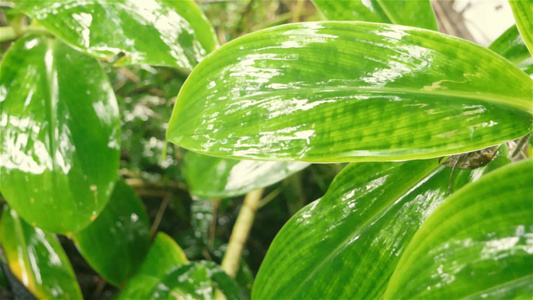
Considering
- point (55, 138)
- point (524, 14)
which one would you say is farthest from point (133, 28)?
point (524, 14)

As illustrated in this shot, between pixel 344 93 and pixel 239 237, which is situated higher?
pixel 344 93

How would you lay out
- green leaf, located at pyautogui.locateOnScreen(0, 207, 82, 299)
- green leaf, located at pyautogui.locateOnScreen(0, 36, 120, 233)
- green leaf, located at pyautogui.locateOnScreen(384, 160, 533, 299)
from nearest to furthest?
green leaf, located at pyautogui.locateOnScreen(384, 160, 533, 299) → green leaf, located at pyautogui.locateOnScreen(0, 36, 120, 233) → green leaf, located at pyautogui.locateOnScreen(0, 207, 82, 299)

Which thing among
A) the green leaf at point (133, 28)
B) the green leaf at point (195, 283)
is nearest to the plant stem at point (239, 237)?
the green leaf at point (195, 283)

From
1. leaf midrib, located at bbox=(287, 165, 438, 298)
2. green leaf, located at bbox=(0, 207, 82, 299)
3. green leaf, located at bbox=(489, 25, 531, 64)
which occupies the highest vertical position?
green leaf, located at bbox=(489, 25, 531, 64)

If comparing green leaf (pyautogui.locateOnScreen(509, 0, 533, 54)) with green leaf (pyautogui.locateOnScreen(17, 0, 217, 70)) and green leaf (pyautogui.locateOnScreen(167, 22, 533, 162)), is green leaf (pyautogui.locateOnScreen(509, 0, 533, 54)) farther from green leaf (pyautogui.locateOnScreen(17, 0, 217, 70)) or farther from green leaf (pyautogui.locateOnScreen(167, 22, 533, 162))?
green leaf (pyautogui.locateOnScreen(17, 0, 217, 70))

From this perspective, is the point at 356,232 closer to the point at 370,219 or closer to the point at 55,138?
the point at 370,219

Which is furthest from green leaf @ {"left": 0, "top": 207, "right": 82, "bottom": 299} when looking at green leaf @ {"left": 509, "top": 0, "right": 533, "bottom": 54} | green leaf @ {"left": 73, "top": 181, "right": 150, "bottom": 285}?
green leaf @ {"left": 509, "top": 0, "right": 533, "bottom": 54}
